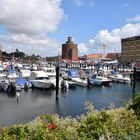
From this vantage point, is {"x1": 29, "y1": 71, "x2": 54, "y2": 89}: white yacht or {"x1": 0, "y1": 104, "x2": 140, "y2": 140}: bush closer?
{"x1": 0, "y1": 104, "x2": 140, "y2": 140}: bush

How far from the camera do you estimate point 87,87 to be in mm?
83000

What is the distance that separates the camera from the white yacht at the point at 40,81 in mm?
73688

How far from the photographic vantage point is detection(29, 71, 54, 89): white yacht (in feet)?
242

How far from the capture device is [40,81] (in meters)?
74.8

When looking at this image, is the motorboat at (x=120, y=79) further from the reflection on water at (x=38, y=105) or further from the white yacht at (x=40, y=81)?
the white yacht at (x=40, y=81)

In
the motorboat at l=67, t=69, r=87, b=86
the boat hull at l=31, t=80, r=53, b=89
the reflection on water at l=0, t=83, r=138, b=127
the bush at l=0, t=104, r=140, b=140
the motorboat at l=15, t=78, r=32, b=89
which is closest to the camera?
the bush at l=0, t=104, r=140, b=140

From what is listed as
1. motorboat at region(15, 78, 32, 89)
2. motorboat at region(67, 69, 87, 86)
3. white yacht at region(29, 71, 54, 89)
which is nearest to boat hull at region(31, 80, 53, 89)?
white yacht at region(29, 71, 54, 89)

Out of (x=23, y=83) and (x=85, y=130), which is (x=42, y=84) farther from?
(x=85, y=130)

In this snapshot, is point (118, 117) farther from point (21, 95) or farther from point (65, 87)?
point (65, 87)

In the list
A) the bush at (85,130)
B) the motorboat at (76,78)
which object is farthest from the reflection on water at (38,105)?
the bush at (85,130)

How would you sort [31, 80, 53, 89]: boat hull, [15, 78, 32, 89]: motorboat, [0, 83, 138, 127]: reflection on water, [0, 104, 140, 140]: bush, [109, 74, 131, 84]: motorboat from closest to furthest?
[0, 104, 140, 140]: bush → [0, 83, 138, 127]: reflection on water → [15, 78, 32, 89]: motorboat → [31, 80, 53, 89]: boat hull → [109, 74, 131, 84]: motorboat

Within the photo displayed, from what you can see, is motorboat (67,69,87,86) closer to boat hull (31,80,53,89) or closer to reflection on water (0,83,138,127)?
boat hull (31,80,53,89)

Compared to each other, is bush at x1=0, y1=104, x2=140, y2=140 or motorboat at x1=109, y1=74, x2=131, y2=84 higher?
bush at x1=0, y1=104, x2=140, y2=140


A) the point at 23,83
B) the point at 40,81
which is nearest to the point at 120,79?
the point at 40,81
